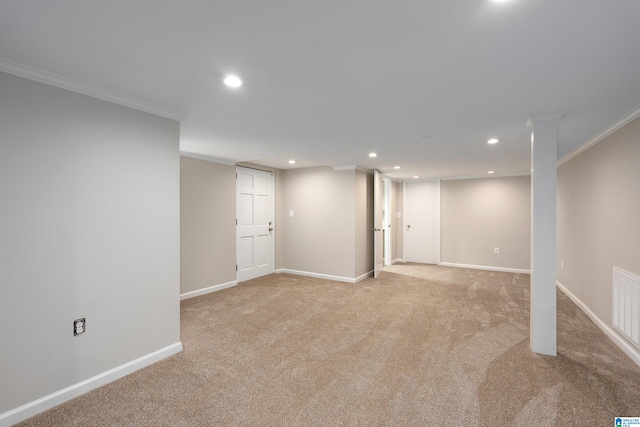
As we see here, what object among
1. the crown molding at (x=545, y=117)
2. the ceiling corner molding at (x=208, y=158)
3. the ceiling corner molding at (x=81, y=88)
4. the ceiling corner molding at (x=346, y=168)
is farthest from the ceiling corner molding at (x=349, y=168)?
the ceiling corner molding at (x=81, y=88)

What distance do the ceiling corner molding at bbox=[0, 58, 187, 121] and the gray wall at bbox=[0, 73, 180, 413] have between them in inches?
1.7

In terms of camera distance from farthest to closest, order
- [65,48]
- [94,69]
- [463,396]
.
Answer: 1. [463,396]
2. [94,69]
3. [65,48]

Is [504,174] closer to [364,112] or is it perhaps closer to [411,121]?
[411,121]

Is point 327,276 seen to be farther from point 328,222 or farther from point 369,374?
point 369,374

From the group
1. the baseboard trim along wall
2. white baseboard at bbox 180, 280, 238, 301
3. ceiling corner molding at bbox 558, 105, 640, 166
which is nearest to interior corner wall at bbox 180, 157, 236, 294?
white baseboard at bbox 180, 280, 238, 301

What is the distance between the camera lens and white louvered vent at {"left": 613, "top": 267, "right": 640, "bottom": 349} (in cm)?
254

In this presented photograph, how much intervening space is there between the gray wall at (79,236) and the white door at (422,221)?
240 inches

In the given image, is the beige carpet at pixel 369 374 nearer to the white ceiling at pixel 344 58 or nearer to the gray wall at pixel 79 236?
the gray wall at pixel 79 236

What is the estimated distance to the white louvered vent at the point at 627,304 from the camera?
254cm

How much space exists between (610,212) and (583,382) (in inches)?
71.9

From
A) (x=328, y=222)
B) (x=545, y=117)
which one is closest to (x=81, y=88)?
(x=545, y=117)

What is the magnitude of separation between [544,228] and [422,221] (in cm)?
485

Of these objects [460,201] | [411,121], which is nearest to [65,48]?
[411,121]

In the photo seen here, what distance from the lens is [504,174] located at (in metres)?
6.38
